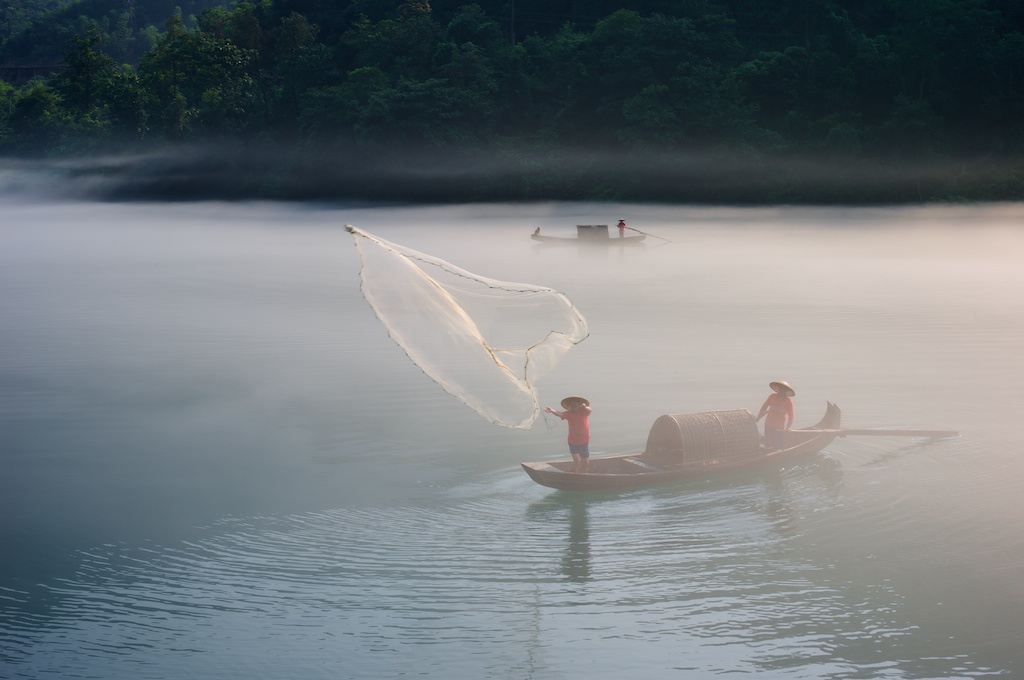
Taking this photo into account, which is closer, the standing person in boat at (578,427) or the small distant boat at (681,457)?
the standing person in boat at (578,427)

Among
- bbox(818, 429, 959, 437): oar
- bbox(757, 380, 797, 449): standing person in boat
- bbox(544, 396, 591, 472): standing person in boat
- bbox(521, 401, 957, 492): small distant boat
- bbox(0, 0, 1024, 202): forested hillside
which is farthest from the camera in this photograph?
bbox(0, 0, 1024, 202): forested hillside

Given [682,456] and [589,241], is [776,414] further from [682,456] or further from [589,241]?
[589,241]

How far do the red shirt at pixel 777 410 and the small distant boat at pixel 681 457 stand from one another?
0.72ft

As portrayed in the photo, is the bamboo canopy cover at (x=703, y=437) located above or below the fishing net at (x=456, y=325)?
below

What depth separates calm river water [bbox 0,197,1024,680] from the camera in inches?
332

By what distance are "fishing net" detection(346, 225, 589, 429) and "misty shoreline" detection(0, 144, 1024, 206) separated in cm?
5034

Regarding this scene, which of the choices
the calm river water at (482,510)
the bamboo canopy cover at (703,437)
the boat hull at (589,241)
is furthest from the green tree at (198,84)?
the bamboo canopy cover at (703,437)

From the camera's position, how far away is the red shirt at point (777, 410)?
12.1 m

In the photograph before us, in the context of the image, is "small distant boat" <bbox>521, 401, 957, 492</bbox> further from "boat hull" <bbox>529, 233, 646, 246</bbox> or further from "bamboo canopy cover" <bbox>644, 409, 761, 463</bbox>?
"boat hull" <bbox>529, 233, 646, 246</bbox>

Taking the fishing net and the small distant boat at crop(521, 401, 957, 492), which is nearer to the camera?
the fishing net

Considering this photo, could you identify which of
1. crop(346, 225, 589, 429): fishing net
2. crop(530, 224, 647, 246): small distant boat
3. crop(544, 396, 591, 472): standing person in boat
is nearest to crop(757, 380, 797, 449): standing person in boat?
crop(544, 396, 591, 472): standing person in boat

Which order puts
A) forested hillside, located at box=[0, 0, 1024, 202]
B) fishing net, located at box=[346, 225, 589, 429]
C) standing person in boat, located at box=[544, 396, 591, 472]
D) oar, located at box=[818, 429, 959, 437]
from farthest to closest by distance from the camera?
forested hillside, located at box=[0, 0, 1024, 202] < oar, located at box=[818, 429, 959, 437] < standing person in boat, located at box=[544, 396, 591, 472] < fishing net, located at box=[346, 225, 589, 429]

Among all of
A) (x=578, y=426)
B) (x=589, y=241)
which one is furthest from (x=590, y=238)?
(x=578, y=426)

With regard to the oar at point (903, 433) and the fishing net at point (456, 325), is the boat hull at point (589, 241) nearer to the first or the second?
the oar at point (903, 433)
